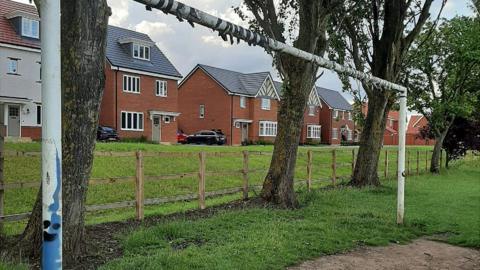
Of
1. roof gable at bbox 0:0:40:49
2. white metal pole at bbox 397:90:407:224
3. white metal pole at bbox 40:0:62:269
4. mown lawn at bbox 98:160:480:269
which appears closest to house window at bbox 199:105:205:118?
roof gable at bbox 0:0:40:49

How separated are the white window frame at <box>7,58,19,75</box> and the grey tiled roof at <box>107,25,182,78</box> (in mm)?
6286

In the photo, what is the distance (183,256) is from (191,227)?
1866 mm

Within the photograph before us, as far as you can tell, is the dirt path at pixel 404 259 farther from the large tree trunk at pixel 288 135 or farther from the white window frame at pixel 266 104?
the white window frame at pixel 266 104

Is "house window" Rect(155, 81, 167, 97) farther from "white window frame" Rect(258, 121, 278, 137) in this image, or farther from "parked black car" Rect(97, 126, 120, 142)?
"white window frame" Rect(258, 121, 278, 137)

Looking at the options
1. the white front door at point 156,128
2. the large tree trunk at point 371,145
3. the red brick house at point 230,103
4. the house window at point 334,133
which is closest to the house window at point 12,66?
the white front door at point 156,128

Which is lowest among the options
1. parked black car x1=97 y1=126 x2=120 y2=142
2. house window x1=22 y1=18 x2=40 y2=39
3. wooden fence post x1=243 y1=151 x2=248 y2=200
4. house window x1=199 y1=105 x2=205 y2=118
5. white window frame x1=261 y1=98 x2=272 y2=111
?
wooden fence post x1=243 y1=151 x2=248 y2=200

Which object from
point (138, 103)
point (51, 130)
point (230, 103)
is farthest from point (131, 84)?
point (51, 130)

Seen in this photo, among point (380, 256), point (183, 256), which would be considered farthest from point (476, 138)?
point (183, 256)

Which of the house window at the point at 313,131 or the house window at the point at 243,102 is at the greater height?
the house window at the point at 243,102

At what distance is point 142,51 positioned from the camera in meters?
36.9

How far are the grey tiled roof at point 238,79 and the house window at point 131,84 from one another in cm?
1189

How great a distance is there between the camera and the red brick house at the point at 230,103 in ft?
151

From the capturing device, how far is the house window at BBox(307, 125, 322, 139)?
58.2 m

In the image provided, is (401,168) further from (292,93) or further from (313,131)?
(313,131)
